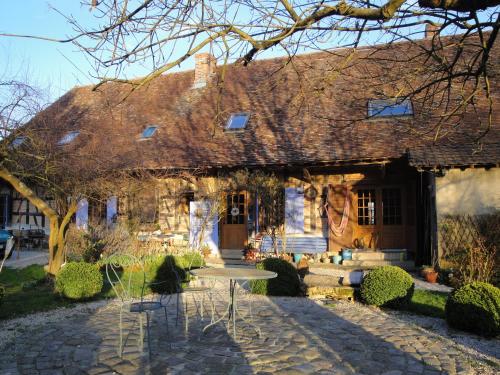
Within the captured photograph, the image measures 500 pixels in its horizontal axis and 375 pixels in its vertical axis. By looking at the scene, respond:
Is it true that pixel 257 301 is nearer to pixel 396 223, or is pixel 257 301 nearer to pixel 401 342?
pixel 401 342

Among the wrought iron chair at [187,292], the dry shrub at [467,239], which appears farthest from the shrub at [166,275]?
the dry shrub at [467,239]

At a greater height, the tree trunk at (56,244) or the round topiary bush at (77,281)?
the tree trunk at (56,244)

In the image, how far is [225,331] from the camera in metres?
5.53

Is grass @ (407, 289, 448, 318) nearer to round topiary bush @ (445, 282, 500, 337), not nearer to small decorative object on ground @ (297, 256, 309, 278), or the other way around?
round topiary bush @ (445, 282, 500, 337)

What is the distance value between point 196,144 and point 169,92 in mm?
4478

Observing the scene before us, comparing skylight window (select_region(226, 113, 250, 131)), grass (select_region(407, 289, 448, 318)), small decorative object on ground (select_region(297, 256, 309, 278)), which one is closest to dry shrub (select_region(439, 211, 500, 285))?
grass (select_region(407, 289, 448, 318))

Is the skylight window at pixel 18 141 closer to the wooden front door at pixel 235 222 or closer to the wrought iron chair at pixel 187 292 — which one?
the wrought iron chair at pixel 187 292

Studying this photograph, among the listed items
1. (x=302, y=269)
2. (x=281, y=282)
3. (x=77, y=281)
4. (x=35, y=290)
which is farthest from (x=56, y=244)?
(x=302, y=269)

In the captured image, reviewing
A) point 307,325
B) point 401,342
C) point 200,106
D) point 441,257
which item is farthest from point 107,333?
point 200,106

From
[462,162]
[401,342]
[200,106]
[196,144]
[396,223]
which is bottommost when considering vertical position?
[401,342]

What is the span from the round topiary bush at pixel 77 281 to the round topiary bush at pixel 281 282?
2.70 meters

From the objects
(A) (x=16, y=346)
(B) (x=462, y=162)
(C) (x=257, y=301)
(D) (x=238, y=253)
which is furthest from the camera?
(D) (x=238, y=253)

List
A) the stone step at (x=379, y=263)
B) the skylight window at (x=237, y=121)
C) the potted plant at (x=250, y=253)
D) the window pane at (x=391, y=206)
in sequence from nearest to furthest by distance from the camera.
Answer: the stone step at (x=379, y=263)
the window pane at (x=391, y=206)
the potted plant at (x=250, y=253)
the skylight window at (x=237, y=121)

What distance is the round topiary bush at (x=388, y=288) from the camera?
A: 6895 millimetres
